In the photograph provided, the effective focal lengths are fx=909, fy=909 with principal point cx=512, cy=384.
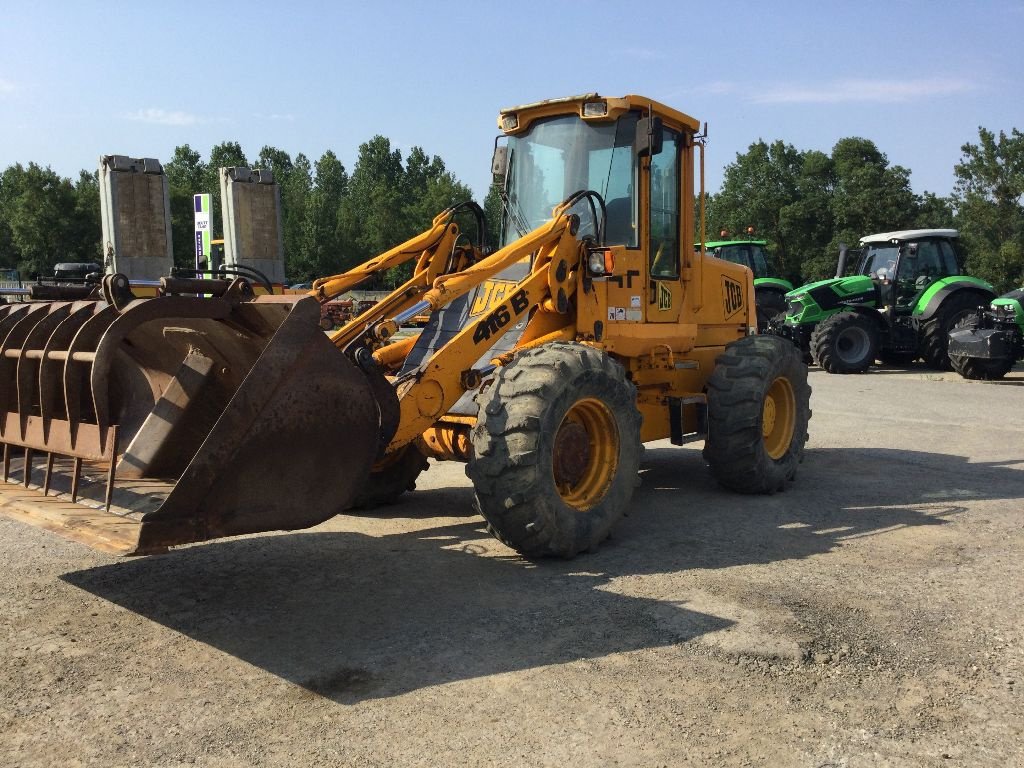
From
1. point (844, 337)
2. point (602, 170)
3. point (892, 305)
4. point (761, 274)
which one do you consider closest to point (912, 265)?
point (892, 305)

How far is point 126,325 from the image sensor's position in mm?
4246

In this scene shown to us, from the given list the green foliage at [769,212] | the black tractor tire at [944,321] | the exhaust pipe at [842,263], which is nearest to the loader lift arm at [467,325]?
the black tractor tire at [944,321]

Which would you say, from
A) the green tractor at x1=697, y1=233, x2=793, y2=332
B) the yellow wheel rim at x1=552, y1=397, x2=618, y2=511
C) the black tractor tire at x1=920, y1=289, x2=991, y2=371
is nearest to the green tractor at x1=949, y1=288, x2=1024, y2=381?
the black tractor tire at x1=920, y1=289, x2=991, y2=371

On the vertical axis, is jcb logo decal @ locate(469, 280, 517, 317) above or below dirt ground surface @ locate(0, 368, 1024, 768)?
above

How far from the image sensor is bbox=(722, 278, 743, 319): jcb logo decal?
326 inches

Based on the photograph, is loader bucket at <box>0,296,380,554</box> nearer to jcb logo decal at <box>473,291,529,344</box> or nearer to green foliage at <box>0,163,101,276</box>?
jcb logo decal at <box>473,291,529,344</box>

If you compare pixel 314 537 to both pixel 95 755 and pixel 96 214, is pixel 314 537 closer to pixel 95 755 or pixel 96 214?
pixel 95 755

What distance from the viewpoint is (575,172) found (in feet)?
22.8

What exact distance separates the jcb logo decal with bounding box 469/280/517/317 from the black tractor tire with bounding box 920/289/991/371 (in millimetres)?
14334

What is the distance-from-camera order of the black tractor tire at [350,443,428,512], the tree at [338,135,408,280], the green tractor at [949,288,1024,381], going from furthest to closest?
the tree at [338,135,408,280] < the green tractor at [949,288,1024,381] < the black tractor tire at [350,443,428,512]

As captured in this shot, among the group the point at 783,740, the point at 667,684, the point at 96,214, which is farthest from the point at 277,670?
the point at 96,214

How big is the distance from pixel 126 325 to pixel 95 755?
190 cm

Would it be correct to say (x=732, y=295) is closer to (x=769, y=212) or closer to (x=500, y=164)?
(x=500, y=164)

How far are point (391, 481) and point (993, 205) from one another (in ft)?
182
